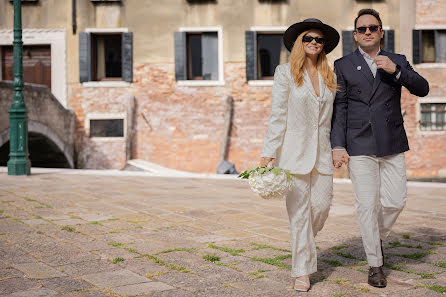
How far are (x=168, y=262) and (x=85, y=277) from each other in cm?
62

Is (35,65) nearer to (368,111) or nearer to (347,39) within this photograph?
(347,39)

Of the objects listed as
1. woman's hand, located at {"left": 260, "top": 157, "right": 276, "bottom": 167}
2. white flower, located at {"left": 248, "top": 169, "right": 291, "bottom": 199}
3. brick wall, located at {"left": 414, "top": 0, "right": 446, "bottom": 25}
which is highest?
brick wall, located at {"left": 414, "top": 0, "right": 446, "bottom": 25}

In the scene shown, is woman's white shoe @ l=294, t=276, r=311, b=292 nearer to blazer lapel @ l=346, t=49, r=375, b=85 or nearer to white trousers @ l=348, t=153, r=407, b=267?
white trousers @ l=348, t=153, r=407, b=267

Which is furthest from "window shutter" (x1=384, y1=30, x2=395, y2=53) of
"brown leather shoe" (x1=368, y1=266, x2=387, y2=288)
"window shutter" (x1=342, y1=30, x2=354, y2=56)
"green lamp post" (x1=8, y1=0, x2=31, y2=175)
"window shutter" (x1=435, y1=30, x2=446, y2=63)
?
"brown leather shoe" (x1=368, y1=266, x2=387, y2=288)

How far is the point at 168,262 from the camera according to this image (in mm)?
4188

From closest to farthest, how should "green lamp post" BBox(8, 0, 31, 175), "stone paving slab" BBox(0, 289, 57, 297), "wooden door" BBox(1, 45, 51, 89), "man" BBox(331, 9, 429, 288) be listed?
"stone paving slab" BBox(0, 289, 57, 297), "man" BBox(331, 9, 429, 288), "green lamp post" BBox(8, 0, 31, 175), "wooden door" BBox(1, 45, 51, 89)

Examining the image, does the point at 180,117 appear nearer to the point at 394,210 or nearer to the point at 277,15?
the point at 277,15

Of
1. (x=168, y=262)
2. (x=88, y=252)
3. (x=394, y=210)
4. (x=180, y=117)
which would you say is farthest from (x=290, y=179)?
(x=180, y=117)

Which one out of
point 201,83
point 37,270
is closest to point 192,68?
point 201,83

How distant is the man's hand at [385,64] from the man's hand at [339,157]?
540mm

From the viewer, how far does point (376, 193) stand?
3.73m

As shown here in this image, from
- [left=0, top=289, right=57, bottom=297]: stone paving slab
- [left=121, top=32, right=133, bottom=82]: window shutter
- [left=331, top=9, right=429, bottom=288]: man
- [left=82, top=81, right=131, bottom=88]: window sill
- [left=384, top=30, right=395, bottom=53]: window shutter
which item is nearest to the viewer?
[left=0, top=289, right=57, bottom=297]: stone paving slab

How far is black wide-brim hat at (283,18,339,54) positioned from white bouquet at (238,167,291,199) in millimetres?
835

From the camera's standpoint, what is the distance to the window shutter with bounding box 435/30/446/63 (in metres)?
17.3
